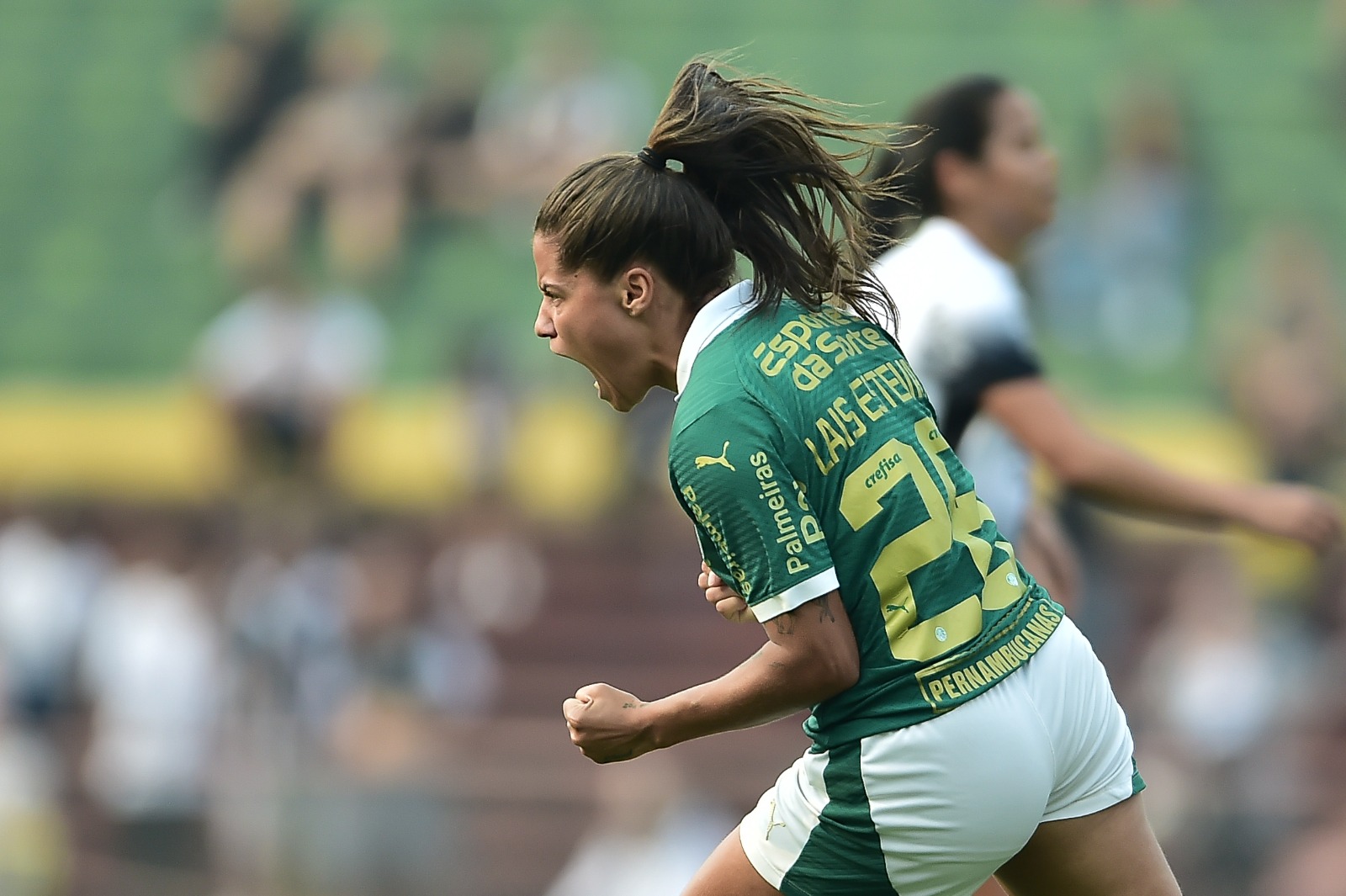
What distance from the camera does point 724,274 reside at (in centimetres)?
313

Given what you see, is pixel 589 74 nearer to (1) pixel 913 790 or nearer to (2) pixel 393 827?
(2) pixel 393 827

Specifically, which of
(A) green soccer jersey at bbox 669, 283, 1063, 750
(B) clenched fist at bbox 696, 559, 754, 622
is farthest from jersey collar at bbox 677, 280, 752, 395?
(B) clenched fist at bbox 696, 559, 754, 622

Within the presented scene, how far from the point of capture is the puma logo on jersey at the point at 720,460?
9.23 ft

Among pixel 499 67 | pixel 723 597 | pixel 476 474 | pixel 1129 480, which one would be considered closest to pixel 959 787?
pixel 723 597

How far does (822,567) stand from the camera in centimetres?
282

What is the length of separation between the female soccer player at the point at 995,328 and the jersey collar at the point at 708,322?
958 millimetres

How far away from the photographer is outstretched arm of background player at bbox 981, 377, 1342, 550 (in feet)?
13.2

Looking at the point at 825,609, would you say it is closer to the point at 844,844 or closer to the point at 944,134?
the point at 844,844

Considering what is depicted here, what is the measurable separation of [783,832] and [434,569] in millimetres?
8216

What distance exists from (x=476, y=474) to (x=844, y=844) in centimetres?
843

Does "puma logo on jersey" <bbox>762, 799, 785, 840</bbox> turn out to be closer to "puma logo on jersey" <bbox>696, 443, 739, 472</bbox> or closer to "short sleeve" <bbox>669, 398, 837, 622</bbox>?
"short sleeve" <bbox>669, 398, 837, 622</bbox>

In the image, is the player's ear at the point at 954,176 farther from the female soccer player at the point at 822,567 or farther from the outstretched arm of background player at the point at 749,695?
the outstretched arm of background player at the point at 749,695

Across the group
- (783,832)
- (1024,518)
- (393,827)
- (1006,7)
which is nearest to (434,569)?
(393,827)

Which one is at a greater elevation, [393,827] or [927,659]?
[927,659]
